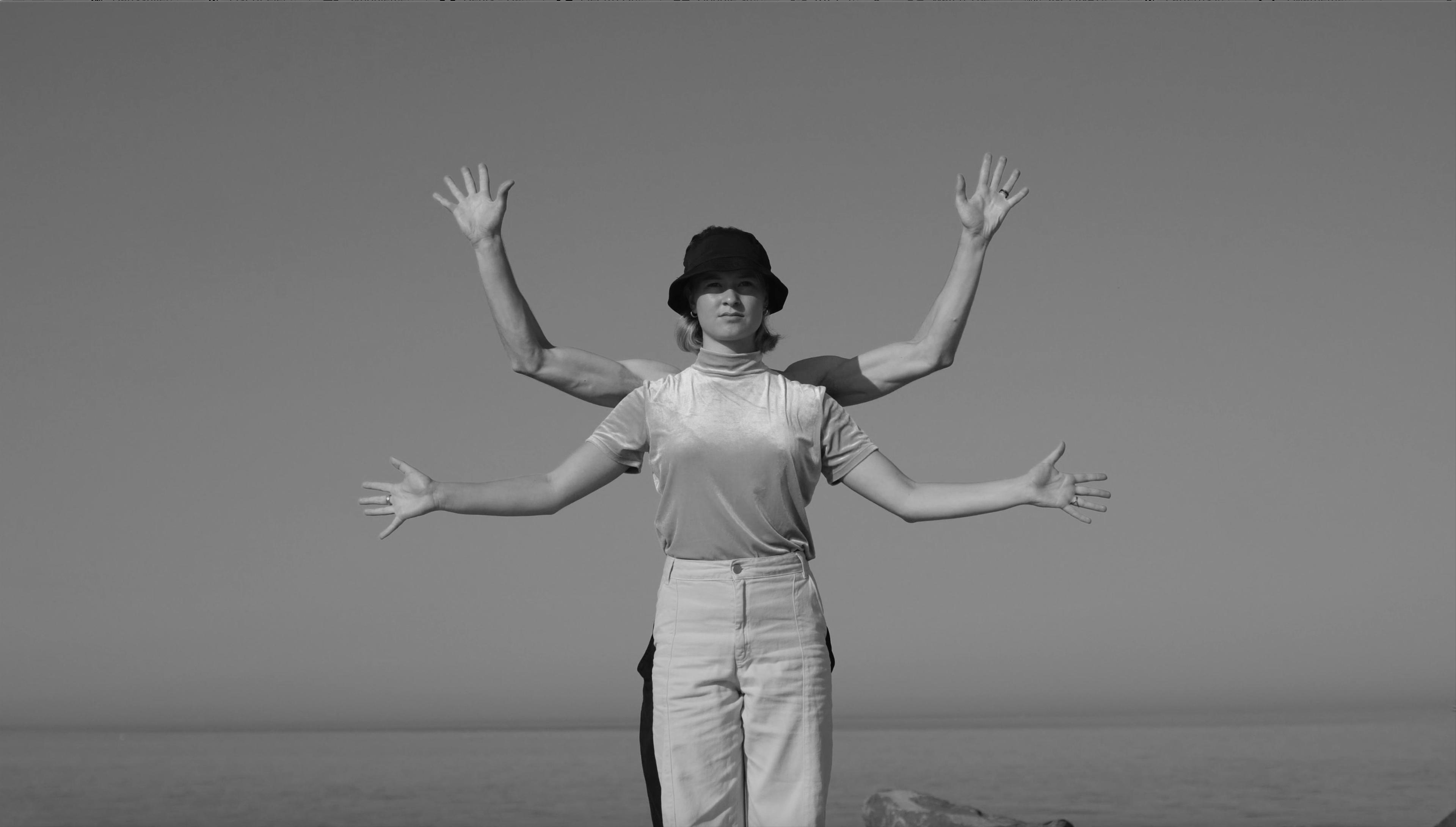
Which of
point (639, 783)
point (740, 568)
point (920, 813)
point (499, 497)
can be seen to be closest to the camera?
point (740, 568)

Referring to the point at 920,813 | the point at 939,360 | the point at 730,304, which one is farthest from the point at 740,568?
the point at 920,813

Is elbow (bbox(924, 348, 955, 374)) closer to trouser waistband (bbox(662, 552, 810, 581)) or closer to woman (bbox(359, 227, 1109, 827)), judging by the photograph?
woman (bbox(359, 227, 1109, 827))

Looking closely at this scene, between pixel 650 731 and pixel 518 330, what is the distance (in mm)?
1637

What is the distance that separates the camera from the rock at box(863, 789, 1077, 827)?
18.0 m

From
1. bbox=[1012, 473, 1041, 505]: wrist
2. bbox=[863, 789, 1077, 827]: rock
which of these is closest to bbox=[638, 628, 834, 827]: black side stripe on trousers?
bbox=[1012, 473, 1041, 505]: wrist

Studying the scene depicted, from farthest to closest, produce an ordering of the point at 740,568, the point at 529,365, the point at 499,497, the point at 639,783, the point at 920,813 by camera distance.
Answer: the point at 639,783
the point at 920,813
the point at 529,365
the point at 499,497
the point at 740,568

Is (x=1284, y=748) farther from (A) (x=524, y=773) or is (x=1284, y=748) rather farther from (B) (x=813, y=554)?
(B) (x=813, y=554)

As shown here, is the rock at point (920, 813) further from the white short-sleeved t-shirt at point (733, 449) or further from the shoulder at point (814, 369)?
the white short-sleeved t-shirt at point (733, 449)

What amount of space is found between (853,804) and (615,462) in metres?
28.6

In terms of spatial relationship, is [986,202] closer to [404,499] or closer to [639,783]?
[404,499]

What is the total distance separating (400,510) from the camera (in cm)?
574

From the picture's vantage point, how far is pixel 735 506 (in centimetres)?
554

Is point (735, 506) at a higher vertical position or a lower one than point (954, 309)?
lower

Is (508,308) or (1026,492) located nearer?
(1026,492)
